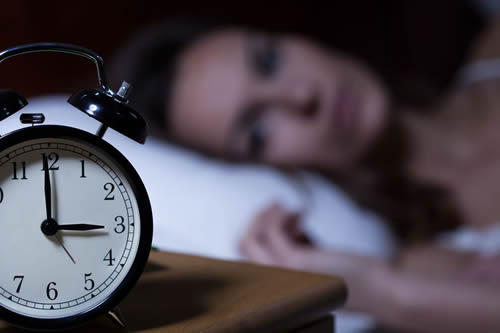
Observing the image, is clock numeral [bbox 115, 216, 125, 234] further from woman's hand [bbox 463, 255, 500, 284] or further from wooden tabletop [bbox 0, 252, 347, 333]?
woman's hand [bbox 463, 255, 500, 284]

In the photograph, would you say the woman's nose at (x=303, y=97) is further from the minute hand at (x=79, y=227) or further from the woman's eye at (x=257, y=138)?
the minute hand at (x=79, y=227)

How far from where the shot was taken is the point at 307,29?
2.31 m

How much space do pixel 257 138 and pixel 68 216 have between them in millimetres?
1300

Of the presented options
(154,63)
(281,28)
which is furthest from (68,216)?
(281,28)

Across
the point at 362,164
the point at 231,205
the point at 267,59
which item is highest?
the point at 267,59

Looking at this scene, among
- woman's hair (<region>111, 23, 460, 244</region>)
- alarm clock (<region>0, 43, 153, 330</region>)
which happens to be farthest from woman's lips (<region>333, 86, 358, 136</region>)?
alarm clock (<region>0, 43, 153, 330</region>)

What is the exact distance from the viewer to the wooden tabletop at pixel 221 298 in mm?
456

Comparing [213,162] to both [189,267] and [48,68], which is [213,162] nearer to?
[48,68]

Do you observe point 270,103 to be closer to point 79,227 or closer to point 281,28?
point 281,28

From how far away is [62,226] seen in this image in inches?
16.4

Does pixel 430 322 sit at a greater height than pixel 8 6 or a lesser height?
lesser

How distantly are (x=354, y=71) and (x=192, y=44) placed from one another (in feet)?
1.72

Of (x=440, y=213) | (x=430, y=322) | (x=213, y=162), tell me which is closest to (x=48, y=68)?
(x=213, y=162)

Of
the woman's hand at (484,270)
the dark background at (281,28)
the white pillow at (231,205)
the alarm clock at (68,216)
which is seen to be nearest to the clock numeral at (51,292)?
the alarm clock at (68,216)
